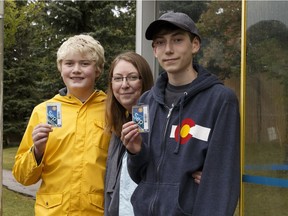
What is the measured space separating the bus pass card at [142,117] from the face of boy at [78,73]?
779 millimetres

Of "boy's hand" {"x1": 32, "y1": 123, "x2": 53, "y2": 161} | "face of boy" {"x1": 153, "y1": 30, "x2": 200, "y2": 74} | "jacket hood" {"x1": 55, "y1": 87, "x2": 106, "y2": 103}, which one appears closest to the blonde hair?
"jacket hood" {"x1": 55, "y1": 87, "x2": 106, "y2": 103}

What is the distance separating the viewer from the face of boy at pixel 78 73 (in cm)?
305

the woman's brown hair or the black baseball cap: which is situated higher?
the black baseball cap

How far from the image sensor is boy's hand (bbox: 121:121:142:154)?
2.27 m

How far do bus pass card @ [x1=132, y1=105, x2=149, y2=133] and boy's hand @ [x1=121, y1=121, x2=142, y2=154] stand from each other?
44 mm

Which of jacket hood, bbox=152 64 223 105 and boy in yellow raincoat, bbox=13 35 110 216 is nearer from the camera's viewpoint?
jacket hood, bbox=152 64 223 105

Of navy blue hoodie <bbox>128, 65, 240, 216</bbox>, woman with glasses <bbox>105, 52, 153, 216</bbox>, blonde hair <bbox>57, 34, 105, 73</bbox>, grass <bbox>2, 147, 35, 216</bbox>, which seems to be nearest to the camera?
navy blue hoodie <bbox>128, 65, 240, 216</bbox>

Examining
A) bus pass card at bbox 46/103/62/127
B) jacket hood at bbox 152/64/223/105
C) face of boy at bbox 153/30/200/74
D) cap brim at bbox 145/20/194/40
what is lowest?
bus pass card at bbox 46/103/62/127

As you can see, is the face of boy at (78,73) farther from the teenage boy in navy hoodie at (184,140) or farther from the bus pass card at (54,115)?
the teenage boy in navy hoodie at (184,140)

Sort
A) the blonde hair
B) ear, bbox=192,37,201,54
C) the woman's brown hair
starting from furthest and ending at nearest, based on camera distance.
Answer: the blonde hair, the woman's brown hair, ear, bbox=192,37,201,54

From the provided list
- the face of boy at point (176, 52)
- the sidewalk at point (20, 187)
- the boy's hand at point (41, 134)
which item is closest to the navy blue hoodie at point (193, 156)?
the face of boy at point (176, 52)

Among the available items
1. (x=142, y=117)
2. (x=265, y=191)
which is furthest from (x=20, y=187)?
(x=142, y=117)

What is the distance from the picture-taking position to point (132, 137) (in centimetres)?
228

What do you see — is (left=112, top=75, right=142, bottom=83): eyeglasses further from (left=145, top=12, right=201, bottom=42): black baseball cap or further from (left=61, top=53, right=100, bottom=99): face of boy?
(left=145, top=12, right=201, bottom=42): black baseball cap
